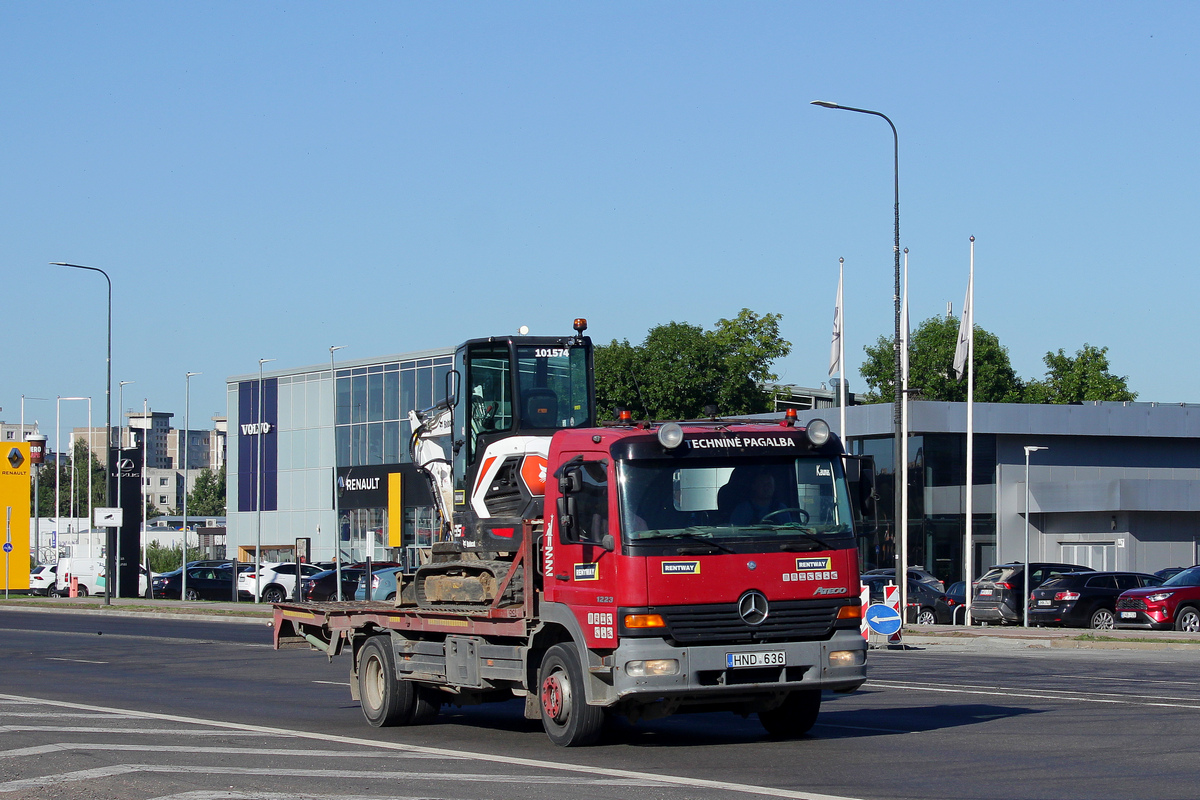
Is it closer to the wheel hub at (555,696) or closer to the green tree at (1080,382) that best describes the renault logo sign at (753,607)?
the wheel hub at (555,696)

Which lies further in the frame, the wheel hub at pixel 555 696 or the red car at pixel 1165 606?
the red car at pixel 1165 606

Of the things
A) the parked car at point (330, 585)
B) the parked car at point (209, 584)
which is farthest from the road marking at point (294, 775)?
the parked car at point (209, 584)

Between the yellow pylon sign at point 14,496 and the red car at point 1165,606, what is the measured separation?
40507 mm

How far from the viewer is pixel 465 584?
41.8 feet

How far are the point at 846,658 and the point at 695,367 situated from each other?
63101 millimetres

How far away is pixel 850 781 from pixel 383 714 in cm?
560

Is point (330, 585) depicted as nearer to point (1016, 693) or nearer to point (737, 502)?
point (1016, 693)

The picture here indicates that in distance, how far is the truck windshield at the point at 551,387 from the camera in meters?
16.1

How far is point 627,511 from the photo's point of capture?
10945 mm

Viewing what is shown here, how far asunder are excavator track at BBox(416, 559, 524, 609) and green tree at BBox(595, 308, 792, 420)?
59.5 m

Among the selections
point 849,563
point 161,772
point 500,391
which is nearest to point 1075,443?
point 500,391

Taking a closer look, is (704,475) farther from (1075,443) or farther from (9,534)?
(9,534)

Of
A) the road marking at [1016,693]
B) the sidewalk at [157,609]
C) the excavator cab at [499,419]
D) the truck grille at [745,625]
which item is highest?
the excavator cab at [499,419]

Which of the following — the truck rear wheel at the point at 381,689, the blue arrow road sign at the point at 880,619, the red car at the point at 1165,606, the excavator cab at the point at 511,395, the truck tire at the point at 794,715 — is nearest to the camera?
the truck tire at the point at 794,715
